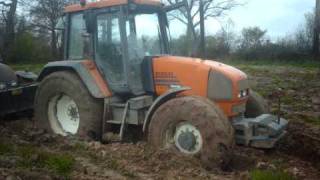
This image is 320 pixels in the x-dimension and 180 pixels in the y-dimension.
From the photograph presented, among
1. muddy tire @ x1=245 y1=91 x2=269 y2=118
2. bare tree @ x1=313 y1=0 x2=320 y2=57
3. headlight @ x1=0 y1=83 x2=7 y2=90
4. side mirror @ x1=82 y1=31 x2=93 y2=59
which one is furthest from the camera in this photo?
bare tree @ x1=313 y1=0 x2=320 y2=57

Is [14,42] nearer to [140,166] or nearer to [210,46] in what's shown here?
[210,46]

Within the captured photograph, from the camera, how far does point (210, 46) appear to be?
32.7 m

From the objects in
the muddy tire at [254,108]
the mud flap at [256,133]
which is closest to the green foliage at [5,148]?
the mud flap at [256,133]

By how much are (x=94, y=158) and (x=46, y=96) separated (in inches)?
88.3

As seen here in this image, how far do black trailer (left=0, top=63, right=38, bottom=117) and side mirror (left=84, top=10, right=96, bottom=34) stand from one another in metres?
2.74

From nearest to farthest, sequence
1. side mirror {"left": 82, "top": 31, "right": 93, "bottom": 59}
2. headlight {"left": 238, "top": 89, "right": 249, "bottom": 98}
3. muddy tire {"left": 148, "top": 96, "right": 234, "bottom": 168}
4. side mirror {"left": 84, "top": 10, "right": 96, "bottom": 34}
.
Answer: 1. muddy tire {"left": 148, "top": 96, "right": 234, "bottom": 168}
2. headlight {"left": 238, "top": 89, "right": 249, "bottom": 98}
3. side mirror {"left": 84, "top": 10, "right": 96, "bottom": 34}
4. side mirror {"left": 82, "top": 31, "right": 93, "bottom": 59}

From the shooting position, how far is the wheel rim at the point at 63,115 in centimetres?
853

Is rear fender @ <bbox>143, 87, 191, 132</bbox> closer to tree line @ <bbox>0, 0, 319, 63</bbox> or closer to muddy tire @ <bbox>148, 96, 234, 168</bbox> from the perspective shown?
muddy tire @ <bbox>148, 96, 234, 168</bbox>

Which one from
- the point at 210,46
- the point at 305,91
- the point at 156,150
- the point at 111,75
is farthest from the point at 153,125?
the point at 210,46

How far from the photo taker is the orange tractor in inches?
272

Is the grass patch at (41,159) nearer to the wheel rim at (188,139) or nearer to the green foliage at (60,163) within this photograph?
→ the green foliage at (60,163)

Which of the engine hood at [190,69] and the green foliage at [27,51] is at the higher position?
the green foliage at [27,51]

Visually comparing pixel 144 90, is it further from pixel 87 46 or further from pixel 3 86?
pixel 3 86

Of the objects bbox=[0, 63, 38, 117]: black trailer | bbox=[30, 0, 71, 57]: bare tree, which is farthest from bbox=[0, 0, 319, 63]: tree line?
bbox=[0, 63, 38, 117]: black trailer
